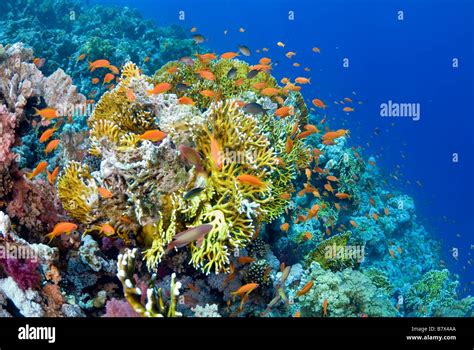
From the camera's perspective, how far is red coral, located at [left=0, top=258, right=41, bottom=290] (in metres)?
3.88

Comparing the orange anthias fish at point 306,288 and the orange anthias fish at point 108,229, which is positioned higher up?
the orange anthias fish at point 108,229

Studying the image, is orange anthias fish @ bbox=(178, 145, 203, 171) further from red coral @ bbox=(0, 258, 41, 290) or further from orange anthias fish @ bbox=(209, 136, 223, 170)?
red coral @ bbox=(0, 258, 41, 290)

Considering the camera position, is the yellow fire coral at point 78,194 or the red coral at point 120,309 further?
the yellow fire coral at point 78,194

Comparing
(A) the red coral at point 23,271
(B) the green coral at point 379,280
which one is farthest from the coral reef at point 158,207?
(B) the green coral at point 379,280

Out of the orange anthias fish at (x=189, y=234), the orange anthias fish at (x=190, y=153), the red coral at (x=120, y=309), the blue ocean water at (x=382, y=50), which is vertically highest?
the blue ocean water at (x=382, y=50)

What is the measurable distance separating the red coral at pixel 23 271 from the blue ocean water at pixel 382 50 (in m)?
80.3

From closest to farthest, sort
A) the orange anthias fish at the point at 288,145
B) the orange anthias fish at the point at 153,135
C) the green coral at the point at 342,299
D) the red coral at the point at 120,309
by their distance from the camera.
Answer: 1. the red coral at the point at 120,309
2. the orange anthias fish at the point at 153,135
3. the green coral at the point at 342,299
4. the orange anthias fish at the point at 288,145

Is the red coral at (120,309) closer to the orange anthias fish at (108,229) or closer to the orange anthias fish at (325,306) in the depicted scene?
the orange anthias fish at (108,229)

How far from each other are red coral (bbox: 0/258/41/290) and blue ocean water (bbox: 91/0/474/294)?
8033 centimetres

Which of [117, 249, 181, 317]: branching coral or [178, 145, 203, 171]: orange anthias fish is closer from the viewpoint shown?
[117, 249, 181, 317]: branching coral

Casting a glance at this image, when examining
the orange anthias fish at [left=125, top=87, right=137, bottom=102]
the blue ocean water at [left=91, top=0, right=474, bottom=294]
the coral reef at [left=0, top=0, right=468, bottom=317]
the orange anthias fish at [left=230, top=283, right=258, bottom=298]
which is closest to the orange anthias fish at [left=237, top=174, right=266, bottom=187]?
the coral reef at [left=0, top=0, right=468, bottom=317]

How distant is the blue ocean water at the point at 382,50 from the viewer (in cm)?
9250
